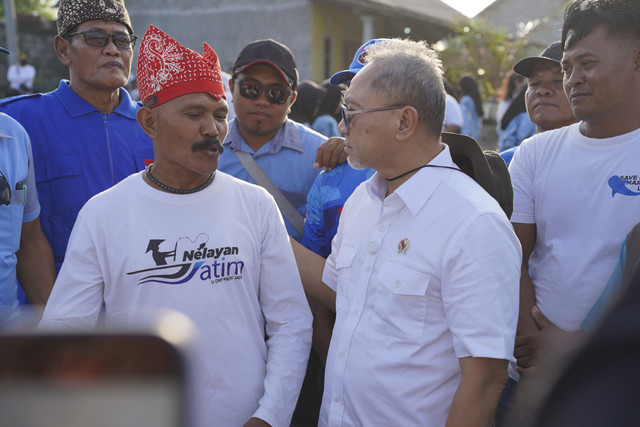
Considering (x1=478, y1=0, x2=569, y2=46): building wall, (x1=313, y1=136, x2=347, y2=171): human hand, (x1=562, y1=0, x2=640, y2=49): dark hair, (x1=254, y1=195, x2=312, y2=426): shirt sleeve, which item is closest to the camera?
(x1=254, y1=195, x2=312, y2=426): shirt sleeve

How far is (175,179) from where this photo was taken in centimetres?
232

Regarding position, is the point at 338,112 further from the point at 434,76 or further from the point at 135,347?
the point at 135,347

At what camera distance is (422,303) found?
2102 mm

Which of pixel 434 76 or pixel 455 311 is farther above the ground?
pixel 434 76

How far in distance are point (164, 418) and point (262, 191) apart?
1.87 metres

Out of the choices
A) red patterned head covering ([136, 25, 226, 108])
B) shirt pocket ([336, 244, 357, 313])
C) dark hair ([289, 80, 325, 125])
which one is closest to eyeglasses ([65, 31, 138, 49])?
red patterned head covering ([136, 25, 226, 108])

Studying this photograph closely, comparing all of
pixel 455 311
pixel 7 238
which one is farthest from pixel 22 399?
pixel 7 238

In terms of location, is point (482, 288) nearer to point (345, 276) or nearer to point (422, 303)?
point (422, 303)

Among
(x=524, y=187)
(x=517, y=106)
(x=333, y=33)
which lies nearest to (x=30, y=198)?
(x=524, y=187)

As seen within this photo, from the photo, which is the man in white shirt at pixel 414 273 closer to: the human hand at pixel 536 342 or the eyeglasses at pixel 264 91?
the human hand at pixel 536 342

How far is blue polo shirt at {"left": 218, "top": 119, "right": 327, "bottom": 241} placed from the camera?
3.53 m

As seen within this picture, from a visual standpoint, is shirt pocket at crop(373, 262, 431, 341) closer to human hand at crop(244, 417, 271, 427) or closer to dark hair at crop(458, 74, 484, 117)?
human hand at crop(244, 417, 271, 427)

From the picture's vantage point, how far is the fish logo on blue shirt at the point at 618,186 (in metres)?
2.38

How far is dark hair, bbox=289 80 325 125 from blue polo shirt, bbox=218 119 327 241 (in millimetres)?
2818
